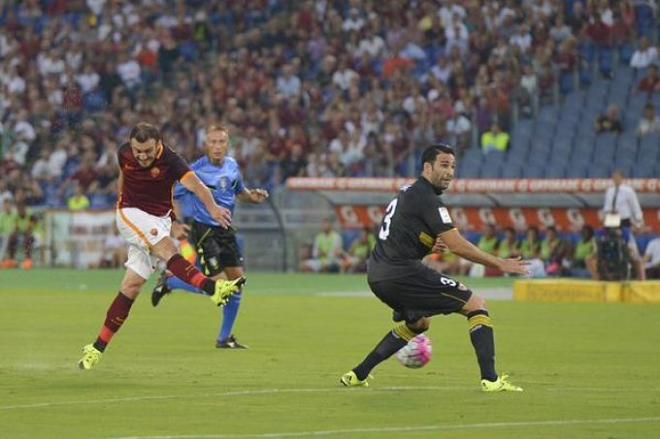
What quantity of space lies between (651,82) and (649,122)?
1083 mm

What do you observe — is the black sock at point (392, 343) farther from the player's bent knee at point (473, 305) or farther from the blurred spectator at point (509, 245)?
the blurred spectator at point (509, 245)

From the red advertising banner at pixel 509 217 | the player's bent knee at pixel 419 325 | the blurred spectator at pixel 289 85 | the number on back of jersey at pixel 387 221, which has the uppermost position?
the blurred spectator at pixel 289 85

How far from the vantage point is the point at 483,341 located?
40.4 ft

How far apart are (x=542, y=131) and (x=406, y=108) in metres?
3.19

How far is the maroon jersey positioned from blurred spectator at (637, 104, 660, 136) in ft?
69.0

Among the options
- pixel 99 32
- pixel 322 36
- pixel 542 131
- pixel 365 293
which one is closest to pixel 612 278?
pixel 365 293

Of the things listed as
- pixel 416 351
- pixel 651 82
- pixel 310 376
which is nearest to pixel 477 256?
pixel 416 351

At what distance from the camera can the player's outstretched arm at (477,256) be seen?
11.9 m

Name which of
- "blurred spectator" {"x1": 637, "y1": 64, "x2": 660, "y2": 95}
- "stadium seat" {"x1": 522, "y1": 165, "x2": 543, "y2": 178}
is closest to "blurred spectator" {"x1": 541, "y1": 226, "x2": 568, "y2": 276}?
"stadium seat" {"x1": 522, "y1": 165, "x2": 543, "y2": 178}

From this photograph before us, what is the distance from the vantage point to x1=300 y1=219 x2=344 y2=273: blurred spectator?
36.4m

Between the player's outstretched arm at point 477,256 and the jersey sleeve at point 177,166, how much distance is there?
8.91 feet

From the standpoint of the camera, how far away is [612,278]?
28.4 metres

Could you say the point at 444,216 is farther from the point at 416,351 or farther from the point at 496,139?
the point at 496,139

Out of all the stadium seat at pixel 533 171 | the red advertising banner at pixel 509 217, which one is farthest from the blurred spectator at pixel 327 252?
the stadium seat at pixel 533 171
